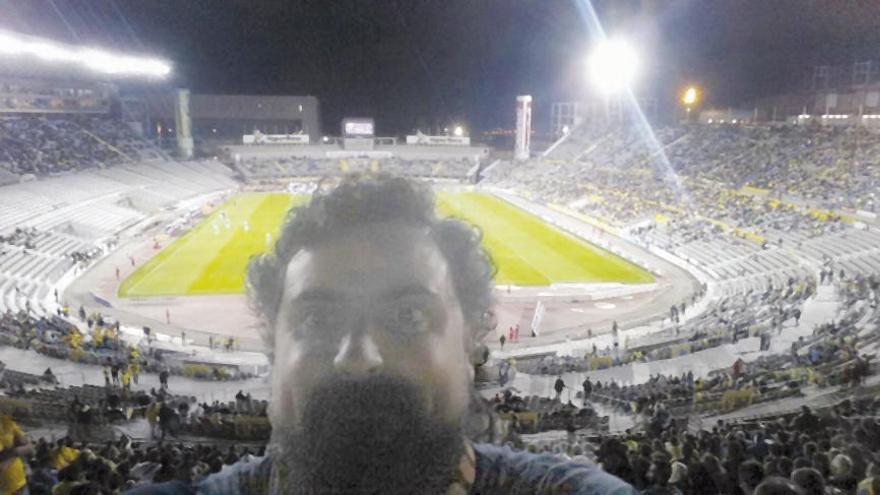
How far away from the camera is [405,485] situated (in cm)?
195

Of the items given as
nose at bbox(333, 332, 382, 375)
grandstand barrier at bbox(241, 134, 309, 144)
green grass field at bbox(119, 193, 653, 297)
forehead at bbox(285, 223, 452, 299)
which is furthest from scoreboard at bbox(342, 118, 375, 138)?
nose at bbox(333, 332, 382, 375)

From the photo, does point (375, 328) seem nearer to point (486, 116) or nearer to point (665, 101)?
point (665, 101)

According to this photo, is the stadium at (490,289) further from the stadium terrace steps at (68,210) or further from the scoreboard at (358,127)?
the scoreboard at (358,127)

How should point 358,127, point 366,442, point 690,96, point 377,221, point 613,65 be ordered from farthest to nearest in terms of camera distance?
point 358,127
point 613,65
point 690,96
point 377,221
point 366,442

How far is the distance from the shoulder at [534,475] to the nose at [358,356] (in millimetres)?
655

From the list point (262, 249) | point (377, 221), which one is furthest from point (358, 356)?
point (262, 249)

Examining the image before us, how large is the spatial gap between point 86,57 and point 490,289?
72.8 m

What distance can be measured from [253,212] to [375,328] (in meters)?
56.2

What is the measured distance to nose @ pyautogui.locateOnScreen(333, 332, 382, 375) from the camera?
2012mm

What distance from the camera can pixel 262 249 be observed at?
24.1 meters

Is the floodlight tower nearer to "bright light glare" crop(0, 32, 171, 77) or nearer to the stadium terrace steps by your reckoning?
the stadium terrace steps

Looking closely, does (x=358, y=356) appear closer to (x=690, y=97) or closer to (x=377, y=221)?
(x=377, y=221)

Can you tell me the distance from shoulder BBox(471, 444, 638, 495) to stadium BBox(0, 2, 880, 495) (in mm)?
11

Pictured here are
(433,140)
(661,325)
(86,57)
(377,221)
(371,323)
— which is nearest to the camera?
(371,323)
